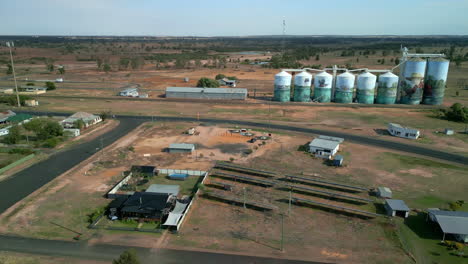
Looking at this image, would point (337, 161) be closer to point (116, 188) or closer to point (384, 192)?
point (384, 192)

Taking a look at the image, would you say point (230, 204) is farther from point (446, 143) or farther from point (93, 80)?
point (93, 80)

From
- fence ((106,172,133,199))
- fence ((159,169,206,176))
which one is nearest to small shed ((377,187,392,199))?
fence ((159,169,206,176))

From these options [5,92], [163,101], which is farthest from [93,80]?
[163,101]

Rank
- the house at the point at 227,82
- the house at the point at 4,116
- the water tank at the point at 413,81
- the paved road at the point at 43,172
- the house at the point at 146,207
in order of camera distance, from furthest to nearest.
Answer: the house at the point at 227,82 < the water tank at the point at 413,81 < the house at the point at 4,116 < the paved road at the point at 43,172 < the house at the point at 146,207

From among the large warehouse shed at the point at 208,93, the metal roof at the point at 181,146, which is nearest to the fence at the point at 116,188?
the metal roof at the point at 181,146

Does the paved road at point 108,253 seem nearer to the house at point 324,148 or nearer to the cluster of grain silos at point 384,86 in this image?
the house at point 324,148

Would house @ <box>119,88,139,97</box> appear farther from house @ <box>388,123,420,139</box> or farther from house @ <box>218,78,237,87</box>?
house @ <box>388,123,420,139</box>
